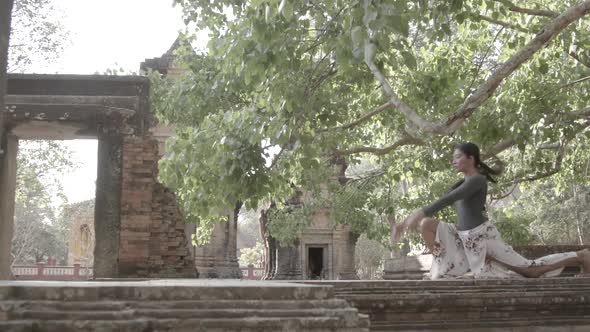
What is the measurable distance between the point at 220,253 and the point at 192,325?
14.3 m

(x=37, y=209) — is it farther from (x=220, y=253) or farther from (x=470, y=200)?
(x=470, y=200)

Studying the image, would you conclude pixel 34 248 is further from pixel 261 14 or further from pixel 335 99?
pixel 261 14

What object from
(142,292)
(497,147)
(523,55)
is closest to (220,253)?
(497,147)

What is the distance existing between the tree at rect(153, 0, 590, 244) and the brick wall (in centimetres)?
38

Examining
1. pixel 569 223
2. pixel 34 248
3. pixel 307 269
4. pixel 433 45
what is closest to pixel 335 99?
pixel 433 45

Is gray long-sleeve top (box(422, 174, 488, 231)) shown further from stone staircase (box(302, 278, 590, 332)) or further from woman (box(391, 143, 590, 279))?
stone staircase (box(302, 278, 590, 332))

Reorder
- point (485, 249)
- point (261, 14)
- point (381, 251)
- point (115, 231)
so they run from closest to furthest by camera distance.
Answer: point (485, 249), point (261, 14), point (115, 231), point (381, 251)

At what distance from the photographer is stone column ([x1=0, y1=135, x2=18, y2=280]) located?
8633 millimetres

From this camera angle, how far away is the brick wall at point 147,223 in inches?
327

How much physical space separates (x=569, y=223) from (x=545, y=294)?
21.4m

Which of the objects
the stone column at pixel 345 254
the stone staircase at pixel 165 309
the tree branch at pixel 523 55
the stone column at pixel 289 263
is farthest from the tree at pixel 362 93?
the stone column at pixel 345 254

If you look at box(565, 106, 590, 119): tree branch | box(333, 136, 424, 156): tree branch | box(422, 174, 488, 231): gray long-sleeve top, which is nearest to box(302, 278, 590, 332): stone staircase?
box(422, 174, 488, 231): gray long-sleeve top

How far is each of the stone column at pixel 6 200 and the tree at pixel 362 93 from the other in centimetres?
216

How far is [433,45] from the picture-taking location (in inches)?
382
